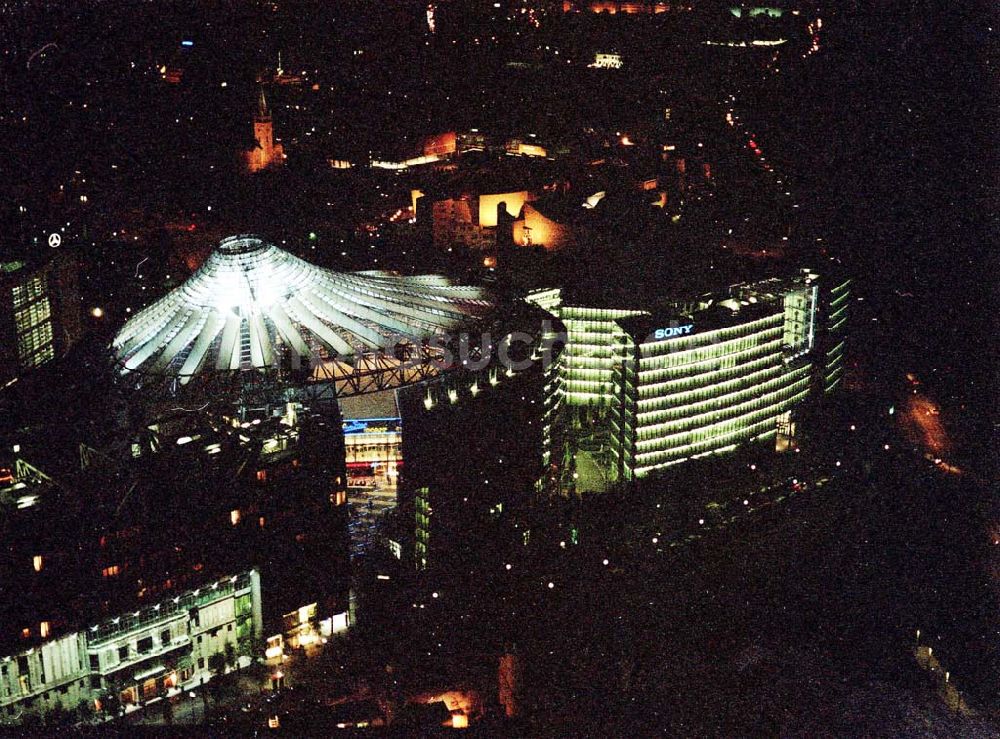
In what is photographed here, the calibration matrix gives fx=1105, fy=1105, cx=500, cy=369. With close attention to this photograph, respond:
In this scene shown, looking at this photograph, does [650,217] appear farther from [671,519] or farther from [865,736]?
[865,736]

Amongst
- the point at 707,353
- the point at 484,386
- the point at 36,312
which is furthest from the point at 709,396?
the point at 36,312

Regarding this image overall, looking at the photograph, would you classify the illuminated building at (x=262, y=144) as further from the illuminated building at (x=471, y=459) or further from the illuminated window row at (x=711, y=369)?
the illuminated window row at (x=711, y=369)

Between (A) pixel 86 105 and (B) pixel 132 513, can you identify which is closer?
(B) pixel 132 513

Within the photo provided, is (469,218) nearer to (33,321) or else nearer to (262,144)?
(262,144)

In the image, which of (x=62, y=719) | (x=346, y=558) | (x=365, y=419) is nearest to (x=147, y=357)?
(x=365, y=419)

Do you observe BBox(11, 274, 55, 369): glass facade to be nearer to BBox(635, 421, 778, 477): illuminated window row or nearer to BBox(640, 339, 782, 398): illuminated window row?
BBox(640, 339, 782, 398): illuminated window row

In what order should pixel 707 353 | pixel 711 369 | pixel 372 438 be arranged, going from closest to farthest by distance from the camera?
pixel 372 438, pixel 707 353, pixel 711 369
